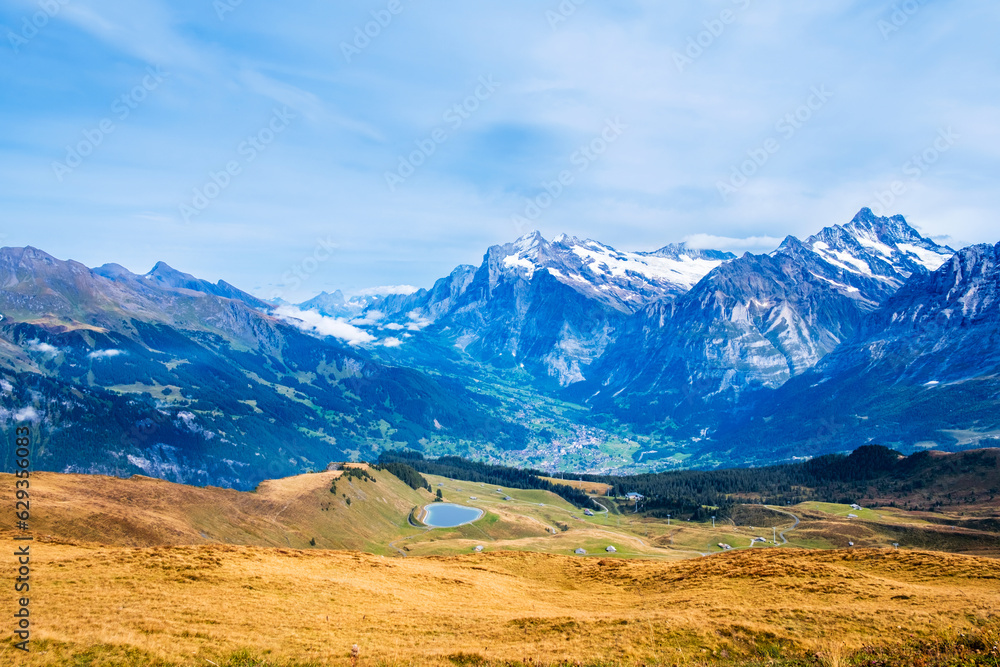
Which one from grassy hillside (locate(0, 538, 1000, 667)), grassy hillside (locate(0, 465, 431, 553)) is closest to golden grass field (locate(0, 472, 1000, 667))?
grassy hillside (locate(0, 538, 1000, 667))

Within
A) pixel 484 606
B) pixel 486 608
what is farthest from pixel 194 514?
pixel 486 608

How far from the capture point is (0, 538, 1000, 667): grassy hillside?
33.2 m

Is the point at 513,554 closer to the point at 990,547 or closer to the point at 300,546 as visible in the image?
the point at 300,546

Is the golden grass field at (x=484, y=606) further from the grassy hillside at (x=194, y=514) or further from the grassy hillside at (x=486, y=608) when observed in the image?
the grassy hillside at (x=194, y=514)

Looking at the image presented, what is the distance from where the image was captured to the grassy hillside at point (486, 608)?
33.2m

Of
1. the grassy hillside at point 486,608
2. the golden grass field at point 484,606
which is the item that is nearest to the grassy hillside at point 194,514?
the golden grass field at point 484,606

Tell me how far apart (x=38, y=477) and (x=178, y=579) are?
101773mm

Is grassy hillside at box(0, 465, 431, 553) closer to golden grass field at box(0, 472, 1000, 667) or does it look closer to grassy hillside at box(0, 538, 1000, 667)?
golden grass field at box(0, 472, 1000, 667)

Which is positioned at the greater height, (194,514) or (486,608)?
(486,608)

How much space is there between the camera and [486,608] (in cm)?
4906

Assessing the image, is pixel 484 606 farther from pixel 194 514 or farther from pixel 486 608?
pixel 194 514

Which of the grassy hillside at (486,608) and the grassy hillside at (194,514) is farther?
the grassy hillside at (194,514)

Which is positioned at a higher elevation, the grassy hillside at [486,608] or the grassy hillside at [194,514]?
the grassy hillside at [486,608]

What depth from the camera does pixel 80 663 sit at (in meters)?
31.2
